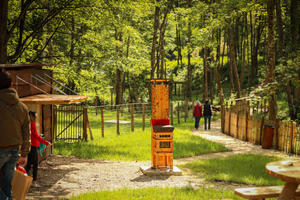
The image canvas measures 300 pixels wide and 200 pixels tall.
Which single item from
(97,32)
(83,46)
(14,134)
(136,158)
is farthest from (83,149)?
(14,134)

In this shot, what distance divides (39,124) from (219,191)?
6.51m

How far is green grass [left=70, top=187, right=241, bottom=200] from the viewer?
7.43m

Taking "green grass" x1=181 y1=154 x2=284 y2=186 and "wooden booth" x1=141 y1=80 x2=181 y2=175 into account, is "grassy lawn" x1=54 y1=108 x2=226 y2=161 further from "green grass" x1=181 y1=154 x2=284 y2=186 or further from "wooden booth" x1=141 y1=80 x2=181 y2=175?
"wooden booth" x1=141 y1=80 x2=181 y2=175

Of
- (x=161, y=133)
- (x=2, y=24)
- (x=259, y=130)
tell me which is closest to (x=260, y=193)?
(x=161, y=133)

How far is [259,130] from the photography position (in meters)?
16.3

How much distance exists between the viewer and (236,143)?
676 inches

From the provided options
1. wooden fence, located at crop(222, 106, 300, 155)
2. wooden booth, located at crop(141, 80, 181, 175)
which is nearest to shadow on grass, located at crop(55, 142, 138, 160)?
wooden booth, located at crop(141, 80, 181, 175)

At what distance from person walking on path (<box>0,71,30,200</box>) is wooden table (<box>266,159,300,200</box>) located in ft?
12.0

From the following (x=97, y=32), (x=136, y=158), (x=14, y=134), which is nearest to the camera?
(x=14, y=134)

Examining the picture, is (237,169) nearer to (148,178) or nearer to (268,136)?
(148,178)

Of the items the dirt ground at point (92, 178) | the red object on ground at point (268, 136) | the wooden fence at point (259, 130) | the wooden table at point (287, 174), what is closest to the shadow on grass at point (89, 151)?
the dirt ground at point (92, 178)

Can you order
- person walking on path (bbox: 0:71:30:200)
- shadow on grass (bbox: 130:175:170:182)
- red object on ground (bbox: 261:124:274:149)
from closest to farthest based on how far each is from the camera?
person walking on path (bbox: 0:71:30:200)
shadow on grass (bbox: 130:175:170:182)
red object on ground (bbox: 261:124:274:149)

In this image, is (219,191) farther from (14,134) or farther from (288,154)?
(288,154)

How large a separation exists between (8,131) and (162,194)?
3.99m
